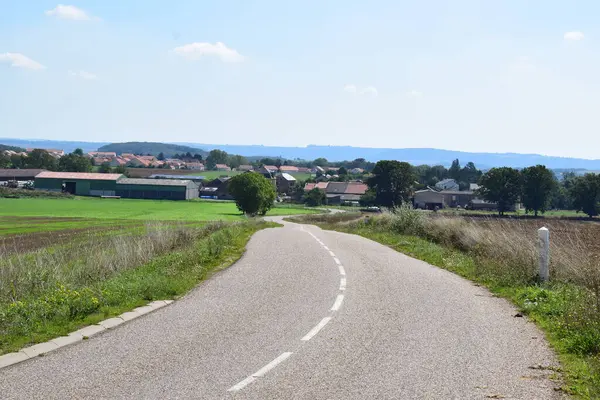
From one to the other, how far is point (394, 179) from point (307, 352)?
91857mm

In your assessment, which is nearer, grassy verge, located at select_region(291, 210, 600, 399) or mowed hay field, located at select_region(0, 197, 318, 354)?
grassy verge, located at select_region(291, 210, 600, 399)

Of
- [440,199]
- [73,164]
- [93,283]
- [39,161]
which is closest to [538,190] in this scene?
[440,199]

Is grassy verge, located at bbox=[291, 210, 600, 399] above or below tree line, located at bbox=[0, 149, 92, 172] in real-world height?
above

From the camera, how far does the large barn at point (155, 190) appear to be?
131m

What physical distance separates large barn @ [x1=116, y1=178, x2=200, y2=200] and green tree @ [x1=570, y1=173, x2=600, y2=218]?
3175 inches

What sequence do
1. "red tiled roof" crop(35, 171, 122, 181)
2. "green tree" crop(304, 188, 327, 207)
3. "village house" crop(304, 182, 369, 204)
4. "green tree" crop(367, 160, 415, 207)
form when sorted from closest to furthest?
"green tree" crop(367, 160, 415, 207) < "red tiled roof" crop(35, 171, 122, 181) < "green tree" crop(304, 188, 327, 207) < "village house" crop(304, 182, 369, 204)

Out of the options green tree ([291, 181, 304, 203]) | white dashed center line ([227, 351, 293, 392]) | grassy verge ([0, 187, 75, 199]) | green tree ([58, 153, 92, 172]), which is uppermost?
white dashed center line ([227, 351, 293, 392])

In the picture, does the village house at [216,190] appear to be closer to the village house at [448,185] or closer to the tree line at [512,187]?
the tree line at [512,187]

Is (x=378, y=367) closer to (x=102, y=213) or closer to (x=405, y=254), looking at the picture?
(x=405, y=254)

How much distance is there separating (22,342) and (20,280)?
5570mm

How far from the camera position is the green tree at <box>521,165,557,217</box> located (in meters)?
88.3

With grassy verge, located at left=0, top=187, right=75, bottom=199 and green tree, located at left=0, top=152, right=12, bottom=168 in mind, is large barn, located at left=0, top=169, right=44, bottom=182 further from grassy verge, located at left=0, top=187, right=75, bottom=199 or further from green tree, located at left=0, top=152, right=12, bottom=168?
green tree, located at left=0, top=152, right=12, bottom=168

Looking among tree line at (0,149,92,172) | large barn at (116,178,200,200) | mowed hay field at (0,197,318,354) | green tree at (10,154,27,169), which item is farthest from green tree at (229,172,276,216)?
green tree at (10,154,27,169)

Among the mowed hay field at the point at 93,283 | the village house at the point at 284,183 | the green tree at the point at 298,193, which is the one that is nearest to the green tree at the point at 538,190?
the green tree at the point at 298,193
